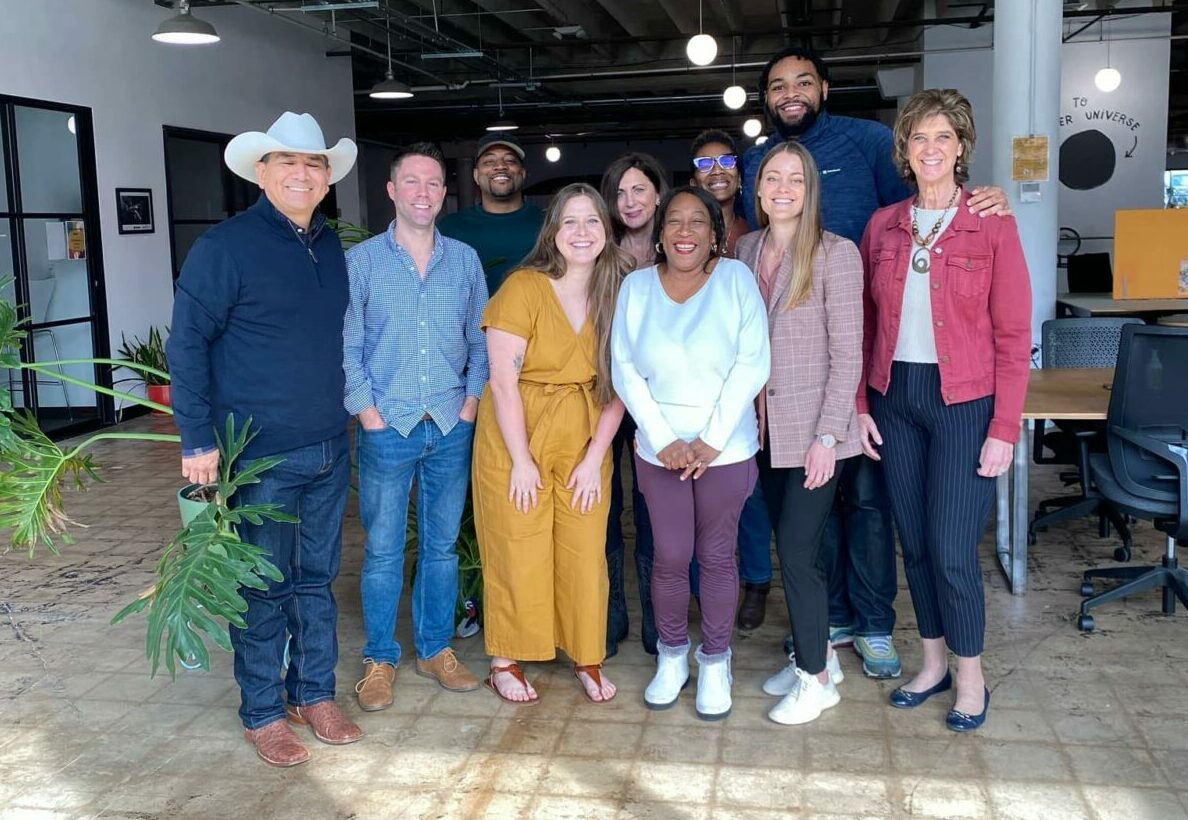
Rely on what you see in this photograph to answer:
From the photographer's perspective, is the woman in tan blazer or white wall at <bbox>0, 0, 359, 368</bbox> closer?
the woman in tan blazer

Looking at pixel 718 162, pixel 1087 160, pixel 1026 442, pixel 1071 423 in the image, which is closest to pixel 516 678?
pixel 718 162

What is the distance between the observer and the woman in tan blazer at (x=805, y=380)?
3066 millimetres

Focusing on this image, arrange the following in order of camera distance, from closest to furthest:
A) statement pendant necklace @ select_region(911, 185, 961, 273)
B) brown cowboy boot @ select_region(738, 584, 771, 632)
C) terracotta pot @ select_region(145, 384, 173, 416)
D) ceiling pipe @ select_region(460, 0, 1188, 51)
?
statement pendant necklace @ select_region(911, 185, 961, 273) → brown cowboy boot @ select_region(738, 584, 771, 632) → terracotta pot @ select_region(145, 384, 173, 416) → ceiling pipe @ select_region(460, 0, 1188, 51)

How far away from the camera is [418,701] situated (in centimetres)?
344

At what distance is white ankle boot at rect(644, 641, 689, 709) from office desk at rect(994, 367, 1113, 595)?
1.55 m

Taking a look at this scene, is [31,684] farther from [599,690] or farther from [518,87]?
[518,87]

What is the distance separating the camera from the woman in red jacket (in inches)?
117

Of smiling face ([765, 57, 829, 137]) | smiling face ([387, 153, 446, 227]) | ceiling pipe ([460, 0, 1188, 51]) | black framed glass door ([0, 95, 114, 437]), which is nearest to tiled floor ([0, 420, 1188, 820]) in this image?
smiling face ([387, 153, 446, 227])

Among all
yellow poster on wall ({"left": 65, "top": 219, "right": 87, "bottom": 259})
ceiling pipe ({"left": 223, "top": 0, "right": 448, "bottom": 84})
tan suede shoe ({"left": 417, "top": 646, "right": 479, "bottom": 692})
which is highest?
ceiling pipe ({"left": 223, "top": 0, "right": 448, "bottom": 84})

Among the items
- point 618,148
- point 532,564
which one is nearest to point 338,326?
point 532,564

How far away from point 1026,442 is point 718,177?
1.59m

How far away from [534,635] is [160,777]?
1.10 metres

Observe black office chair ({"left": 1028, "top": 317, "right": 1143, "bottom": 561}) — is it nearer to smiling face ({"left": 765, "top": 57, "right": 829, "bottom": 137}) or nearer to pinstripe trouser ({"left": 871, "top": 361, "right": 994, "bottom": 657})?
pinstripe trouser ({"left": 871, "top": 361, "right": 994, "bottom": 657})

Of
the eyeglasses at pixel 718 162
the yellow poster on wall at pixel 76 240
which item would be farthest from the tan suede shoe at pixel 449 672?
the yellow poster on wall at pixel 76 240
